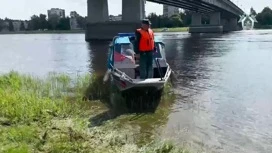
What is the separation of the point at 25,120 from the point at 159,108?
4.70m

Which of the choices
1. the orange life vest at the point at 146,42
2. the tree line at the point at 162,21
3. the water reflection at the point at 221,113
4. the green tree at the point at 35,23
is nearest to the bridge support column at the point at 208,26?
the tree line at the point at 162,21

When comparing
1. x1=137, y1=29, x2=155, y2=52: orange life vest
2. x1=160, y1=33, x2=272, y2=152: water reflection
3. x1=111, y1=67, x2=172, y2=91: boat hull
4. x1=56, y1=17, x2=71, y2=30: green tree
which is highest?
x1=56, y1=17, x2=71, y2=30: green tree

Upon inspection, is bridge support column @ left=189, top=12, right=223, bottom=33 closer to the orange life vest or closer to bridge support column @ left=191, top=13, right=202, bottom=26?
bridge support column @ left=191, top=13, right=202, bottom=26

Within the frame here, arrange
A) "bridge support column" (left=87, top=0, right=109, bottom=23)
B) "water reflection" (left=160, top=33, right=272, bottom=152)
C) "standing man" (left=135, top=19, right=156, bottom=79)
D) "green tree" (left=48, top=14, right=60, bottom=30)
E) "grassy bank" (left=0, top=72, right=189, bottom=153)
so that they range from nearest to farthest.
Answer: "grassy bank" (left=0, top=72, right=189, bottom=153) < "water reflection" (left=160, top=33, right=272, bottom=152) < "standing man" (left=135, top=19, right=156, bottom=79) < "bridge support column" (left=87, top=0, right=109, bottom=23) < "green tree" (left=48, top=14, right=60, bottom=30)

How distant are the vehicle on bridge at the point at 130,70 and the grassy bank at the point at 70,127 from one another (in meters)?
0.86

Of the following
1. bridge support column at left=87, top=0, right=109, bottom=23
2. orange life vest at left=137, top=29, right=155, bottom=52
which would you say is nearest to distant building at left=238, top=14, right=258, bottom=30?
bridge support column at left=87, top=0, right=109, bottom=23

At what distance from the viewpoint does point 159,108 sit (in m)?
11.9

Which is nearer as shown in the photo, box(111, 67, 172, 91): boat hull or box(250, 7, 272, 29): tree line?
box(111, 67, 172, 91): boat hull

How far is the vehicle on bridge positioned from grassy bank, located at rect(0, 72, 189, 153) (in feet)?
2.81

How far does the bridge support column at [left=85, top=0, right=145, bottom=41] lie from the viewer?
6188cm

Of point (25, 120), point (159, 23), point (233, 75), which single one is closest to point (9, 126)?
point (25, 120)

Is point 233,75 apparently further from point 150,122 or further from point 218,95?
point 150,122

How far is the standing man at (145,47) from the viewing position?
11.9m

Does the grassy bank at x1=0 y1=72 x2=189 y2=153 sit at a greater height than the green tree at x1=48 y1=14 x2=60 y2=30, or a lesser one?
lesser
